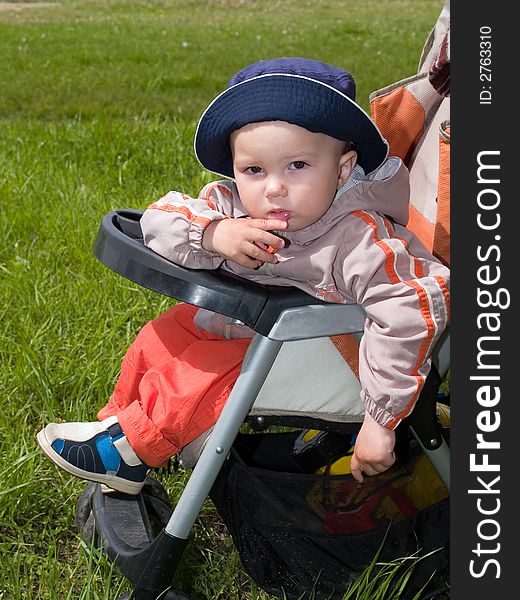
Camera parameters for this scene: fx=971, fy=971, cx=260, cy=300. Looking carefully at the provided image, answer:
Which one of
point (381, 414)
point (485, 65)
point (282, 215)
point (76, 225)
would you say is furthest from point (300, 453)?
point (76, 225)

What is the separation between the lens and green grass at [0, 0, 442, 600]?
2146 millimetres

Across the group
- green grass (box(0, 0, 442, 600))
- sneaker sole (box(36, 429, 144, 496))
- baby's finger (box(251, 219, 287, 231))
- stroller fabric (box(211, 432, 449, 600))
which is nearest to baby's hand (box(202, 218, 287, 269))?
baby's finger (box(251, 219, 287, 231))

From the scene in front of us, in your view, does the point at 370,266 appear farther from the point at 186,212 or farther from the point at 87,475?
the point at 87,475

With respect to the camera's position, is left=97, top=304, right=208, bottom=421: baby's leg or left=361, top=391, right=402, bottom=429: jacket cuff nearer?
left=361, top=391, right=402, bottom=429: jacket cuff

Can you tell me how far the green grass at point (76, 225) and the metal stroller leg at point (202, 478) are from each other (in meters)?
0.14

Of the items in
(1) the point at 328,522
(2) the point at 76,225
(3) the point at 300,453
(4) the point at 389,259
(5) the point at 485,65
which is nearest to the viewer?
(5) the point at 485,65

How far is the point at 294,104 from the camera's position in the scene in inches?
61.8

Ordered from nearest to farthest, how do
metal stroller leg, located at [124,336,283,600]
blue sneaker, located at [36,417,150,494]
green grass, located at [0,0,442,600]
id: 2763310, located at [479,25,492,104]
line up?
1. id: 2763310, located at [479,25,492,104]
2. metal stroller leg, located at [124,336,283,600]
3. blue sneaker, located at [36,417,150,494]
4. green grass, located at [0,0,442,600]

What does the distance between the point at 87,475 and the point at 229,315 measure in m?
0.52

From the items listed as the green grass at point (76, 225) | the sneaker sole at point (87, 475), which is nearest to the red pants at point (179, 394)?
the sneaker sole at point (87, 475)

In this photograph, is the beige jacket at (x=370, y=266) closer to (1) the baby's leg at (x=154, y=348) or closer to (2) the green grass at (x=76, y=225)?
(1) the baby's leg at (x=154, y=348)

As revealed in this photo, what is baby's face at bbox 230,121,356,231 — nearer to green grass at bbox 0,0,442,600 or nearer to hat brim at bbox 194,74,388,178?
hat brim at bbox 194,74,388,178

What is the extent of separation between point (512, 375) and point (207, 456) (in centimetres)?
70

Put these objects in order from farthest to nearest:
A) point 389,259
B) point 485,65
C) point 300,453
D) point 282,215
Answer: point 300,453
point 282,215
point 389,259
point 485,65
